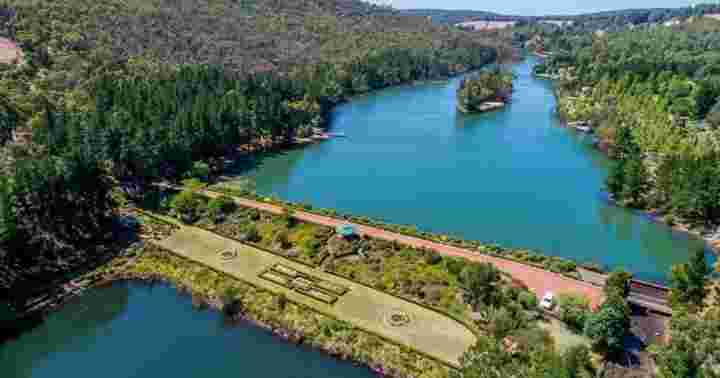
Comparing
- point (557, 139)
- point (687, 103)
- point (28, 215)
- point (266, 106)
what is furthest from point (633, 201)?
point (28, 215)

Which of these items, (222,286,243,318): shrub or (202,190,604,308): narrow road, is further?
(202,190,604,308): narrow road

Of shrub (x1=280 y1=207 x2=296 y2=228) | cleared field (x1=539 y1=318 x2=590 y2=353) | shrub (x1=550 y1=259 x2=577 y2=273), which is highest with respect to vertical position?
shrub (x1=280 y1=207 x2=296 y2=228)

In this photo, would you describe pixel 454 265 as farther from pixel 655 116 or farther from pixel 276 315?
pixel 655 116

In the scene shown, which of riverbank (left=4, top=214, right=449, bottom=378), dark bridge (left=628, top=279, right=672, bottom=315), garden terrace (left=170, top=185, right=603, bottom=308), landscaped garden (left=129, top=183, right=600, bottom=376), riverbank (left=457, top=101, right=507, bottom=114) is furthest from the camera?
riverbank (left=457, top=101, right=507, bottom=114)

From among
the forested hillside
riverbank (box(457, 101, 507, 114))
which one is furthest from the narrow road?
riverbank (box(457, 101, 507, 114))

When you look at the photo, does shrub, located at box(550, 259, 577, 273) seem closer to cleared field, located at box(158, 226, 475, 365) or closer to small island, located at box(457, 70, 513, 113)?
cleared field, located at box(158, 226, 475, 365)

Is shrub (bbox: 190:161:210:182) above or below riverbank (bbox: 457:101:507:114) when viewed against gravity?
below
